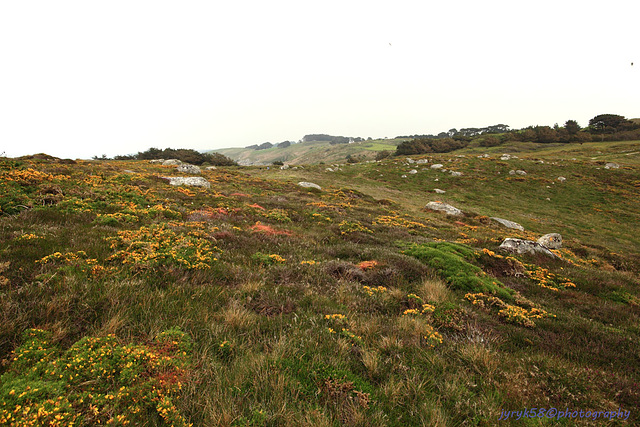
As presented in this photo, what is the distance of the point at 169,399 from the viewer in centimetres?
275

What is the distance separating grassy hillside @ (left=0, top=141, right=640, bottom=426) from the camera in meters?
2.92

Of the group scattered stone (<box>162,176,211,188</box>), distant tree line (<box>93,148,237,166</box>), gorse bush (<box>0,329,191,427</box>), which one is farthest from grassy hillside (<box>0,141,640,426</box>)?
distant tree line (<box>93,148,237,166</box>)

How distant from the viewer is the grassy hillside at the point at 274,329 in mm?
2924

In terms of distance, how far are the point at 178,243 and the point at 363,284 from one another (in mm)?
5656

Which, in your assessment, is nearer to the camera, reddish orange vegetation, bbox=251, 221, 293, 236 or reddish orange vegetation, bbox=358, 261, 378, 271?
reddish orange vegetation, bbox=358, 261, 378, 271

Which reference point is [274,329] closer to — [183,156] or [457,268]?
[457,268]

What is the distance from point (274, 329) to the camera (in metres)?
4.61

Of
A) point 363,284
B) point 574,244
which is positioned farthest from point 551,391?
point 574,244

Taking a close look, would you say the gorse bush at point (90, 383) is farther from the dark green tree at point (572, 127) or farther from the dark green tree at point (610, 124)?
the dark green tree at point (610, 124)

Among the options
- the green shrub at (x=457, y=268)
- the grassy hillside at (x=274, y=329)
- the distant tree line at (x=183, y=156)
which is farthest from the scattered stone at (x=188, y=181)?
the distant tree line at (x=183, y=156)

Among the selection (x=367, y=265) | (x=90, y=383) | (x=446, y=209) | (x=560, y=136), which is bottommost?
(x=446, y=209)

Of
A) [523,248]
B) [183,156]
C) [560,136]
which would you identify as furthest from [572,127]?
[183,156]

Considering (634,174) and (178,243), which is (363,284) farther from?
(634,174)

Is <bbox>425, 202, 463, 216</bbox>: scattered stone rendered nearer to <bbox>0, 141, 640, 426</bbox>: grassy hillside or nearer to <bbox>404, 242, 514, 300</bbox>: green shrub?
<bbox>0, 141, 640, 426</bbox>: grassy hillside
